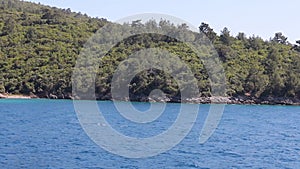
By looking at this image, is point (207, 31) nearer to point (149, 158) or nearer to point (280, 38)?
point (280, 38)

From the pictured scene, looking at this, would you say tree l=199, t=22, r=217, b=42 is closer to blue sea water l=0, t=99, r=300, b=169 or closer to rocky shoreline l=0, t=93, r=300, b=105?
rocky shoreline l=0, t=93, r=300, b=105

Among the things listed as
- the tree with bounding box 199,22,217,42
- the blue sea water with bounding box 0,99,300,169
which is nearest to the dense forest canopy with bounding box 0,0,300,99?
the tree with bounding box 199,22,217,42

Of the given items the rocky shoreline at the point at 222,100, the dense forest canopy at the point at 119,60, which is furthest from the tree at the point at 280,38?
the rocky shoreline at the point at 222,100

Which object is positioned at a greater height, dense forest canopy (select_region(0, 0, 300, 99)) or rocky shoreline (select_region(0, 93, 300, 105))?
dense forest canopy (select_region(0, 0, 300, 99))

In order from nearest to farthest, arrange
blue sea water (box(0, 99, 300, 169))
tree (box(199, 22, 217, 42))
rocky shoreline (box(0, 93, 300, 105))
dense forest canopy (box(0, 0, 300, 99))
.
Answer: blue sea water (box(0, 99, 300, 169)), rocky shoreline (box(0, 93, 300, 105)), dense forest canopy (box(0, 0, 300, 99)), tree (box(199, 22, 217, 42))

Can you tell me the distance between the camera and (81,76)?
90.7m

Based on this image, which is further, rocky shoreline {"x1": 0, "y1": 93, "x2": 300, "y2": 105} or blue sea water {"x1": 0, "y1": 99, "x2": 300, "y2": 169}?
rocky shoreline {"x1": 0, "y1": 93, "x2": 300, "y2": 105}

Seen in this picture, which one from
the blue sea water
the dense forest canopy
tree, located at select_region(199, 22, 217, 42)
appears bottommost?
the blue sea water

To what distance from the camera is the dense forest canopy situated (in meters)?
91.3

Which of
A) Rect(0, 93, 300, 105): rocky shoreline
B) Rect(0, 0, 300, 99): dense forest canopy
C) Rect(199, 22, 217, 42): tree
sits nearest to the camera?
Rect(0, 93, 300, 105): rocky shoreline

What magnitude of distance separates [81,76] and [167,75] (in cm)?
1628

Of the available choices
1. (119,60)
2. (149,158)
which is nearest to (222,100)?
(119,60)

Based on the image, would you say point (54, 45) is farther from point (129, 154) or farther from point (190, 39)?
point (129, 154)

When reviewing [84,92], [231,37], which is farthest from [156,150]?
[231,37]
